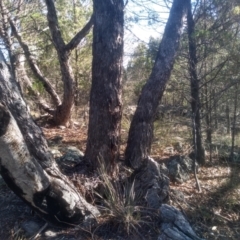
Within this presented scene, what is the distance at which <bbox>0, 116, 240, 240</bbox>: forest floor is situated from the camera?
4.83m

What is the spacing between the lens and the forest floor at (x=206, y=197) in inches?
190

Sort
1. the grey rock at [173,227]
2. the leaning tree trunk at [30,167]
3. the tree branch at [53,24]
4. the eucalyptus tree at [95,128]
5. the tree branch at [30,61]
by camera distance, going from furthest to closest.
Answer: the tree branch at [30,61] → the tree branch at [53,24] → the grey rock at [173,227] → the eucalyptus tree at [95,128] → the leaning tree trunk at [30,167]

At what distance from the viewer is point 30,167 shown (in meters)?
3.86

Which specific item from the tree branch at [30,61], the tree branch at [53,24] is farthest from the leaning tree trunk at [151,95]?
the tree branch at [30,61]

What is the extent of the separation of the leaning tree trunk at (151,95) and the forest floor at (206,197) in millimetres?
913

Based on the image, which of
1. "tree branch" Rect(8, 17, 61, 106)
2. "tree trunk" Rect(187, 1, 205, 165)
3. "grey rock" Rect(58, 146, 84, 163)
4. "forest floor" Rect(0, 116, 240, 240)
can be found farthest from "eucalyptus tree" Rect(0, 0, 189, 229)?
"tree branch" Rect(8, 17, 61, 106)

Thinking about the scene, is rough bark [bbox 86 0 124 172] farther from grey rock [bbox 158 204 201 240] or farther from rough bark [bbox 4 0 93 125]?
rough bark [bbox 4 0 93 125]

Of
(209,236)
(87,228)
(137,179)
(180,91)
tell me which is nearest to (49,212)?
(87,228)

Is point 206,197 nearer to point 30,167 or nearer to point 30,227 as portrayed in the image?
point 30,227

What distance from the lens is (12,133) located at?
3637 mm

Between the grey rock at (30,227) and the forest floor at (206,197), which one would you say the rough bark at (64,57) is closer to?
the forest floor at (206,197)

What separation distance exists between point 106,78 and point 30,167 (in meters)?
1.81

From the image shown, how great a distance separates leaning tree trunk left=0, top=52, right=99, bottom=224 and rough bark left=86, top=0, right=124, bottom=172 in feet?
3.11

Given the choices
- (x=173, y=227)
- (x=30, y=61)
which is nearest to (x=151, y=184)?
(x=173, y=227)
